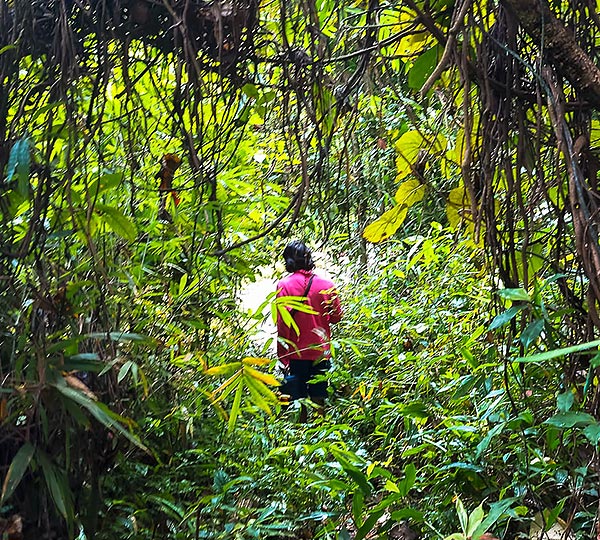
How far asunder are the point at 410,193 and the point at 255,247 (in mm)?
1475

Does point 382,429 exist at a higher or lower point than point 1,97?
lower

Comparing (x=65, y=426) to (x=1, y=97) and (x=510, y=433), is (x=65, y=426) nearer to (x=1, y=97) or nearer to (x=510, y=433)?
(x=1, y=97)

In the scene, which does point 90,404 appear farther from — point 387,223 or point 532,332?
point 532,332

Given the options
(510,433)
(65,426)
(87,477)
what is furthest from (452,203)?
(87,477)

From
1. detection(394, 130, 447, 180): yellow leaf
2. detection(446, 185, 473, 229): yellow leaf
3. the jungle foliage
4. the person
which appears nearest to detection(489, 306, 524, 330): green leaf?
the jungle foliage

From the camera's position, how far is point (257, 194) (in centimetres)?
242

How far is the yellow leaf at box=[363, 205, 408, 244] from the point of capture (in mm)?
1308

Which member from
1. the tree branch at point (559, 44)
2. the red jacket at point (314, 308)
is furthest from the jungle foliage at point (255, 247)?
the red jacket at point (314, 308)

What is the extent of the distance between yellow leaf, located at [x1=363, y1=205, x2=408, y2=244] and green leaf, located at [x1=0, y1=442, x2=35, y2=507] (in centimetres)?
83

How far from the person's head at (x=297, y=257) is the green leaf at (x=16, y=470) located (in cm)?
207

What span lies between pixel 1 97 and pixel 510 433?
146cm

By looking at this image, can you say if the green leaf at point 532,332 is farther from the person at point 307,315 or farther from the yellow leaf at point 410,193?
the person at point 307,315

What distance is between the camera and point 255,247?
8.94 feet

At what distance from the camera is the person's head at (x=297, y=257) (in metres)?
3.26
